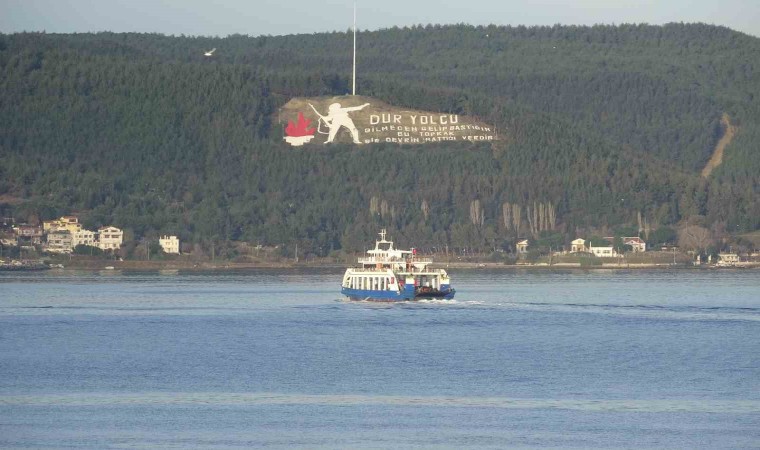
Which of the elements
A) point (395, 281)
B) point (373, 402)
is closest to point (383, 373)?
point (373, 402)

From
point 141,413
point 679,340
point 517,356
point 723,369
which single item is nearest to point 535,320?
point 679,340

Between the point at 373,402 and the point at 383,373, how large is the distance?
933cm

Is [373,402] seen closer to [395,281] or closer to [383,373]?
[383,373]

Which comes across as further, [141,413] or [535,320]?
[535,320]

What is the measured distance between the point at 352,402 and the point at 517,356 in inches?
723

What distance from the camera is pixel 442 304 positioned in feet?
393

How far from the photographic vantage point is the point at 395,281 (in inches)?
4747

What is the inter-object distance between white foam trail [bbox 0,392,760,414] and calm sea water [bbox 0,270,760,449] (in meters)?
0.11

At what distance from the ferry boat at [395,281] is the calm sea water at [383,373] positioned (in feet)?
4.21

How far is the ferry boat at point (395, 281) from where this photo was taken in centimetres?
12012

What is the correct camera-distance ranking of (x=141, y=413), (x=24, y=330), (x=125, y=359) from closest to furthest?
1. (x=141, y=413)
2. (x=125, y=359)
3. (x=24, y=330)

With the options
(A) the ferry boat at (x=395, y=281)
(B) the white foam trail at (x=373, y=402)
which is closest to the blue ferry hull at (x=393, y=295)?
(A) the ferry boat at (x=395, y=281)

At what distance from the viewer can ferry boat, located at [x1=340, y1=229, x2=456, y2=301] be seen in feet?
394

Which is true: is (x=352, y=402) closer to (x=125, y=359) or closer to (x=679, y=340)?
(x=125, y=359)
